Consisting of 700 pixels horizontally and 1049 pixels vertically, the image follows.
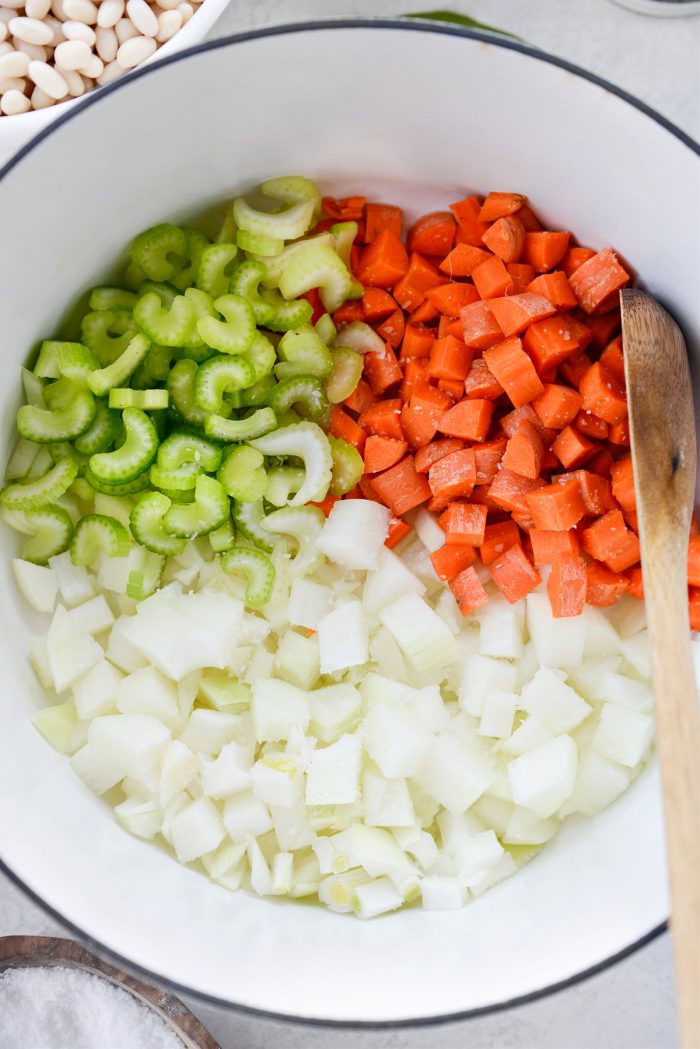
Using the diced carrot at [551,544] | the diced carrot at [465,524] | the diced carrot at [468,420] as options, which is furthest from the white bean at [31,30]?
the diced carrot at [551,544]

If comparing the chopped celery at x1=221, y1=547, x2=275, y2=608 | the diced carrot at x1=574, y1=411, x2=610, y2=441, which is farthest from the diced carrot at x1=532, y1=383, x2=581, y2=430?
the chopped celery at x1=221, y1=547, x2=275, y2=608

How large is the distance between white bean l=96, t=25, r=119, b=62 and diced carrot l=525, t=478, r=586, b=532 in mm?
916

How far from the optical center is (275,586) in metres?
1.41

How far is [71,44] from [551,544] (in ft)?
3.32

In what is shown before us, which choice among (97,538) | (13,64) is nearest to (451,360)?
(97,538)

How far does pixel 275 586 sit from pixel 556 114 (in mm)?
744

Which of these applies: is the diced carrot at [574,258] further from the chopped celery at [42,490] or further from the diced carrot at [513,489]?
the chopped celery at [42,490]

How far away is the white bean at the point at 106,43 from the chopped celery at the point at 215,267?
1.14 ft

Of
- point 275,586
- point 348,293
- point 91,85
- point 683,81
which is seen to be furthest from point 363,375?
point 683,81

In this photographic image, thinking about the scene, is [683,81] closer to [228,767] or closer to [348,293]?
[348,293]

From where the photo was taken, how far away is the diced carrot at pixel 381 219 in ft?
4.76

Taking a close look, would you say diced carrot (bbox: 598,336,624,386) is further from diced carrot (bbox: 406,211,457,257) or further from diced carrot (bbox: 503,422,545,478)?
diced carrot (bbox: 406,211,457,257)

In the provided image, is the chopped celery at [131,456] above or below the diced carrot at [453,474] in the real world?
above

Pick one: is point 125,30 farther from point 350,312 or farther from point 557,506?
point 557,506
